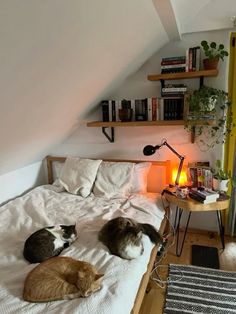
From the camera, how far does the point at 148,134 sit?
2.55 m

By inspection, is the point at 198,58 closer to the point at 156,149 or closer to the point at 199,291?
the point at 156,149

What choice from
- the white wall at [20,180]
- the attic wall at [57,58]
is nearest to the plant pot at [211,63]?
the attic wall at [57,58]

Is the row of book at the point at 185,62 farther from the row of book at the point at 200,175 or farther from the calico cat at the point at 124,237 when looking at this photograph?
the calico cat at the point at 124,237

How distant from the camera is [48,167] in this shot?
2.97 m

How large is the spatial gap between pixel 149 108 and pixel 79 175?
3.34 feet

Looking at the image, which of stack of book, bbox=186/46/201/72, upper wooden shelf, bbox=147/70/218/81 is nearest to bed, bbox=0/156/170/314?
upper wooden shelf, bbox=147/70/218/81

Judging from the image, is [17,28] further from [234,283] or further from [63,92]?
[234,283]

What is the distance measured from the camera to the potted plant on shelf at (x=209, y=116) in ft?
6.82

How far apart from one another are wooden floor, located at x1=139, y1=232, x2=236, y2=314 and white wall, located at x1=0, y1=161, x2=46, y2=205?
165cm

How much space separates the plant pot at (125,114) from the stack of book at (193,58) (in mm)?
671

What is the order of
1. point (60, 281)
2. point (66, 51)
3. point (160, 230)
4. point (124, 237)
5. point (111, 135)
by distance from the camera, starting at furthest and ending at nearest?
point (111, 135) < point (160, 230) < point (124, 237) < point (66, 51) < point (60, 281)

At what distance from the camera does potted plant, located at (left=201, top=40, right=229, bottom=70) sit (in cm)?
207

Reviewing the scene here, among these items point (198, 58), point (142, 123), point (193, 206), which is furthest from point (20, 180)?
point (198, 58)

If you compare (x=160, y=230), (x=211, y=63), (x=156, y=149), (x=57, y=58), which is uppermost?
(x=211, y=63)
